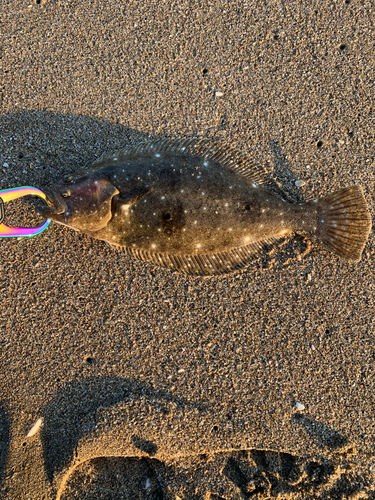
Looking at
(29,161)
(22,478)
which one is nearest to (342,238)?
(29,161)

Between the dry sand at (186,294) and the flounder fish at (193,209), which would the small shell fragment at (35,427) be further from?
the flounder fish at (193,209)

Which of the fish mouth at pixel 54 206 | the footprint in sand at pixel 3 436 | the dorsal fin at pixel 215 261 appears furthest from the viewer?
the dorsal fin at pixel 215 261

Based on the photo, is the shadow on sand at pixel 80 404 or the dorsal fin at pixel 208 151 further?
the dorsal fin at pixel 208 151

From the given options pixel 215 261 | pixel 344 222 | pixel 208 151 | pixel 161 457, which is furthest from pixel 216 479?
pixel 208 151

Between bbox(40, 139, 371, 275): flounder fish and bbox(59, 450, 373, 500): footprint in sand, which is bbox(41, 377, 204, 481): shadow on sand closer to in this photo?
bbox(59, 450, 373, 500): footprint in sand

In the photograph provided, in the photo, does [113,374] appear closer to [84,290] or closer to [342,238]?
[84,290]

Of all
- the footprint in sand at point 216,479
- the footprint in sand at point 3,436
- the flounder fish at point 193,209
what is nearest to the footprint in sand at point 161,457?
the footprint in sand at point 216,479

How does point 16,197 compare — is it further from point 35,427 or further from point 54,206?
point 35,427
